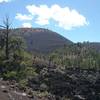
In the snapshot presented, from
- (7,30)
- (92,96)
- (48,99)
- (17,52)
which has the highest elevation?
(7,30)

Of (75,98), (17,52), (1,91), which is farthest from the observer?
(75,98)

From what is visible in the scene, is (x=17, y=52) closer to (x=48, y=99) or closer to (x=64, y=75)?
(x=48, y=99)

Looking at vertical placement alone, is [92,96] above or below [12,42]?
below

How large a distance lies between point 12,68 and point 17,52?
15.7 feet

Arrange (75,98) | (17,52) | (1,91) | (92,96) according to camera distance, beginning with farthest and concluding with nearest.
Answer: (92,96), (75,98), (17,52), (1,91)

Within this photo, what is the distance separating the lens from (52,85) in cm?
13175

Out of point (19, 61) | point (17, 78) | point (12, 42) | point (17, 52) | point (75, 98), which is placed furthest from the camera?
point (75, 98)

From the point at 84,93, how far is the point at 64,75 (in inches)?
1438

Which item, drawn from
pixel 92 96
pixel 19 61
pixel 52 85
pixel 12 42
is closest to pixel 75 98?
pixel 92 96

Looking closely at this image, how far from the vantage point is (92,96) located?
120 meters

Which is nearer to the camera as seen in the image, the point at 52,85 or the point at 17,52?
the point at 17,52

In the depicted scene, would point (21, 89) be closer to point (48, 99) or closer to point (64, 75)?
point (48, 99)

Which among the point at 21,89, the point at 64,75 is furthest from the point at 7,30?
the point at 64,75

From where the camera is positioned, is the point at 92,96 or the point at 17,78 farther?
the point at 92,96
